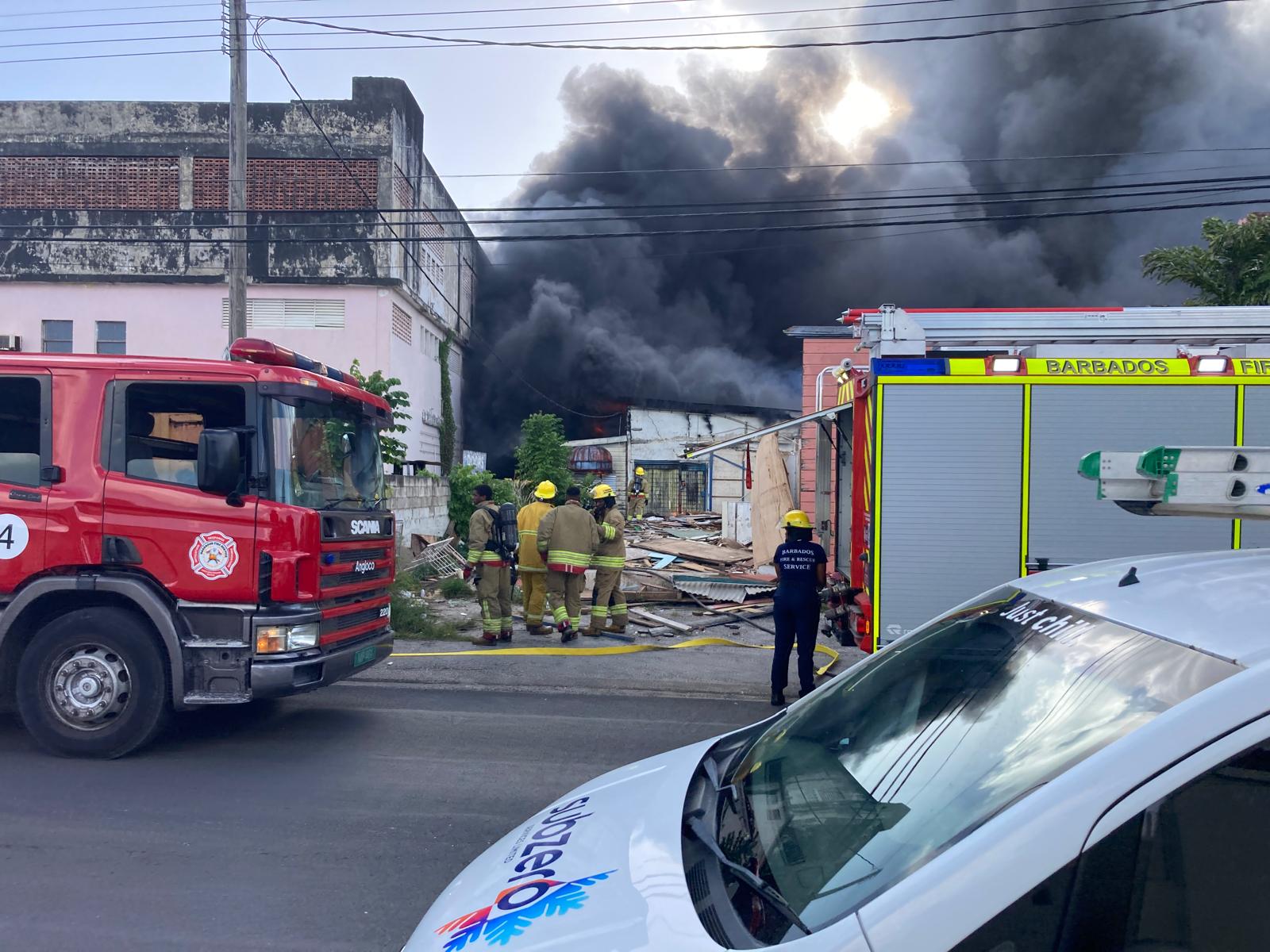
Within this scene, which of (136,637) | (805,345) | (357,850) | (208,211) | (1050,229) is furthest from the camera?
(1050,229)

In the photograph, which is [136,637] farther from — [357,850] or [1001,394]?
[1001,394]

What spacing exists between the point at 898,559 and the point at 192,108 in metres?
24.8

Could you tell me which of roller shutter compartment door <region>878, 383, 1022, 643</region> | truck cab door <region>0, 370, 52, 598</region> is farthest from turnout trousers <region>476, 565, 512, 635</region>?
truck cab door <region>0, 370, 52, 598</region>

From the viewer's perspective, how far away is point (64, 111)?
25266mm

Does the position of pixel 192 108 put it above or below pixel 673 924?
above

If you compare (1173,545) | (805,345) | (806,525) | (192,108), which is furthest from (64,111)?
(1173,545)

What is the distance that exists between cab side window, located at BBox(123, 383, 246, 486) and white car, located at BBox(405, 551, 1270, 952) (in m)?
4.15

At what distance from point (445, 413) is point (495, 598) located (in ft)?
70.9

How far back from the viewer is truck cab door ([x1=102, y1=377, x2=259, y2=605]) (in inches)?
221

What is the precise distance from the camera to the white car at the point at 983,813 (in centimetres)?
140

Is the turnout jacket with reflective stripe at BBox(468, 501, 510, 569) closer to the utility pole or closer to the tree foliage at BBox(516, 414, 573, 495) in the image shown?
the utility pole

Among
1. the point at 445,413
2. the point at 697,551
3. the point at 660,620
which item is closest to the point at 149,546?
the point at 660,620

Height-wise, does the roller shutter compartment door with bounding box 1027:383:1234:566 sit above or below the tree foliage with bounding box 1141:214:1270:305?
below

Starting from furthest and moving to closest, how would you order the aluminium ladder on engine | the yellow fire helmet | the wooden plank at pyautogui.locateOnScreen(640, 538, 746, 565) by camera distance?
the wooden plank at pyautogui.locateOnScreen(640, 538, 746, 565) < the yellow fire helmet < the aluminium ladder on engine
